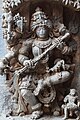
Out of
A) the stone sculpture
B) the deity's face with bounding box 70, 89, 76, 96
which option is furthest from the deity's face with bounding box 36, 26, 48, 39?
the deity's face with bounding box 70, 89, 76, 96

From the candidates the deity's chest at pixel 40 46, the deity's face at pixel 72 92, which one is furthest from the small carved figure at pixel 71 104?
the deity's chest at pixel 40 46

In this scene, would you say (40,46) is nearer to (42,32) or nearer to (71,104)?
(42,32)

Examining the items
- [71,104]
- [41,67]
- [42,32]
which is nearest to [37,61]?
[41,67]

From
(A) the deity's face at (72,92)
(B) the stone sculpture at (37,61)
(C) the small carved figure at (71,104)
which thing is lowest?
(C) the small carved figure at (71,104)

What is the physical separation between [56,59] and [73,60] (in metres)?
0.11

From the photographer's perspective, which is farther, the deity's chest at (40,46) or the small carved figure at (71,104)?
the deity's chest at (40,46)

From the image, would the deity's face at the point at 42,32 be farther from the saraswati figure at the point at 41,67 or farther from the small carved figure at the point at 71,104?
the small carved figure at the point at 71,104

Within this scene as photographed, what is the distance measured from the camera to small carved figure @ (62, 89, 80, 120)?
2217 millimetres

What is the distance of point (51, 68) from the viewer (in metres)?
2.32

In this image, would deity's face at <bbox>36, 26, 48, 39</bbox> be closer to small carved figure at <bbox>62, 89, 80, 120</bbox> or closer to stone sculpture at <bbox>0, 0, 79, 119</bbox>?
stone sculpture at <bbox>0, 0, 79, 119</bbox>

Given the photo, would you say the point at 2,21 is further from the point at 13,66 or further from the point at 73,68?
the point at 73,68

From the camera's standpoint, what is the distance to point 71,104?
7.29 feet

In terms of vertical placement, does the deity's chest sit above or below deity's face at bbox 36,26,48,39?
below

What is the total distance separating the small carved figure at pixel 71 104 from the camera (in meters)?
2.22
